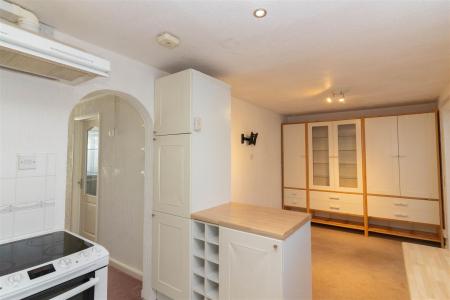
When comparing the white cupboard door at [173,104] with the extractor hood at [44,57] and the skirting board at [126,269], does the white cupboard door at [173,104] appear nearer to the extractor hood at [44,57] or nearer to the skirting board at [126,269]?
the extractor hood at [44,57]

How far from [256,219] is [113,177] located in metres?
2.04

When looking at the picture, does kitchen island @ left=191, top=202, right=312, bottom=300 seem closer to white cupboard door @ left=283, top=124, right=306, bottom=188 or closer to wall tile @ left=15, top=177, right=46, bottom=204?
wall tile @ left=15, top=177, right=46, bottom=204

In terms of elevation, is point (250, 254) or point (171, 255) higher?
point (250, 254)

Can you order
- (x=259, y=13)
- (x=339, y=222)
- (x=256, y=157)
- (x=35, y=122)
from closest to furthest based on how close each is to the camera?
(x=259, y=13) < (x=35, y=122) < (x=256, y=157) < (x=339, y=222)

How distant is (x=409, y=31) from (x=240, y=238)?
73.6 inches

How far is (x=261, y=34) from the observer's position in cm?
165

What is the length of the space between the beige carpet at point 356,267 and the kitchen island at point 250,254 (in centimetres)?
78

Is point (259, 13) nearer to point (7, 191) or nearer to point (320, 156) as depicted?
point (7, 191)

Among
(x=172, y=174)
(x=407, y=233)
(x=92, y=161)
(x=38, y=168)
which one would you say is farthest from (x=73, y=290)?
(x=407, y=233)

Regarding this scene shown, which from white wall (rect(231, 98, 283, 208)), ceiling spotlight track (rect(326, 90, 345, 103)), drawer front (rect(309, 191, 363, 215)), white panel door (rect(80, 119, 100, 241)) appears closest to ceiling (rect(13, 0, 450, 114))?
ceiling spotlight track (rect(326, 90, 345, 103))

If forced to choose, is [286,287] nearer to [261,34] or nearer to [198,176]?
[198,176]

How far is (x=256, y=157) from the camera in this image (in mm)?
3863

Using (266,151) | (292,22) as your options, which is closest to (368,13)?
(292,22)

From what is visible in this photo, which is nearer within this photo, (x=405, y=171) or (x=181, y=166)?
(x=181, y=166)
